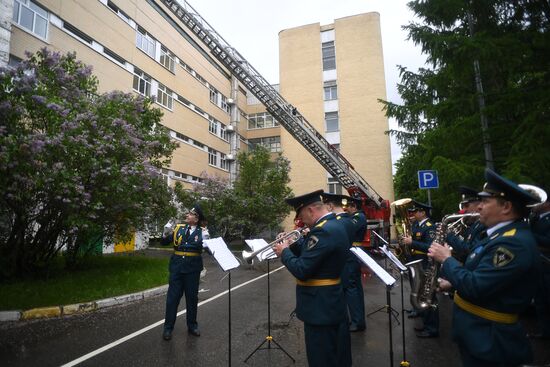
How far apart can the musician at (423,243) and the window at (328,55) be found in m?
28.2

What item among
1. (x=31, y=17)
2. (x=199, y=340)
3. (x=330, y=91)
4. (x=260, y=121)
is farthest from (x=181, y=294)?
(x=260, y=121)

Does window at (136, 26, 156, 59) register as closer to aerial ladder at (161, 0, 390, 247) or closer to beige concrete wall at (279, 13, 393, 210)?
aerial ladder at (161, 0, 390, 247)

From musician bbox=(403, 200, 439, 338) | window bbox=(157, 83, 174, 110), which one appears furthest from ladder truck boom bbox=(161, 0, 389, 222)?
musician bbox=(403, 200, 439, 338)

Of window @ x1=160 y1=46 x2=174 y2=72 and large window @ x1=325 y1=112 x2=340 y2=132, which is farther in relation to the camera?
large window @ x1=325 y1=112 x2=340 y2=132

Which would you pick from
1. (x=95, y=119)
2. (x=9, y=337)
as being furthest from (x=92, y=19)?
(x=9, y=337)

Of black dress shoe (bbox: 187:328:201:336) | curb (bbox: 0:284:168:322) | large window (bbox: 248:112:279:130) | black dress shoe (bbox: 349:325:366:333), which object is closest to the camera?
black dress shoe (bbox: 187:328:201:336)

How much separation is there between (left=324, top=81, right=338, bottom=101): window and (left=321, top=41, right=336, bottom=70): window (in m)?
1.59

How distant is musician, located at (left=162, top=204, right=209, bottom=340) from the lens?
5.34 m

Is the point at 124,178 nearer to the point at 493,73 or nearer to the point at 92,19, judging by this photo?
the point at 493,73

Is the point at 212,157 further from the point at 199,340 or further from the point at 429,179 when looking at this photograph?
the point at 199,340

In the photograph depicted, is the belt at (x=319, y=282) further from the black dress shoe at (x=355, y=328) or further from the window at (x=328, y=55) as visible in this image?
the window at (x=328, y=55)

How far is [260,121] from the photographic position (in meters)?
38.1

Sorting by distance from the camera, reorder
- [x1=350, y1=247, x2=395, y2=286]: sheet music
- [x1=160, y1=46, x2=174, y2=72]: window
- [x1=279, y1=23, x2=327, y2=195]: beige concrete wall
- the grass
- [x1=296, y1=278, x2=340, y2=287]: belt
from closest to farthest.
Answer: [x1=296, y1=278, x2=340, y2=287]: belt, [x1=350, y1=247, x2=395, y2=286]: sheet music, the grass, [x1=160, y1=46, x2=174, y2=72]: window, [x1=279, y1=23, x2=327, y2=195]: beige concrete wall

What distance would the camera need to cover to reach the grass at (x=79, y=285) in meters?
7.19
